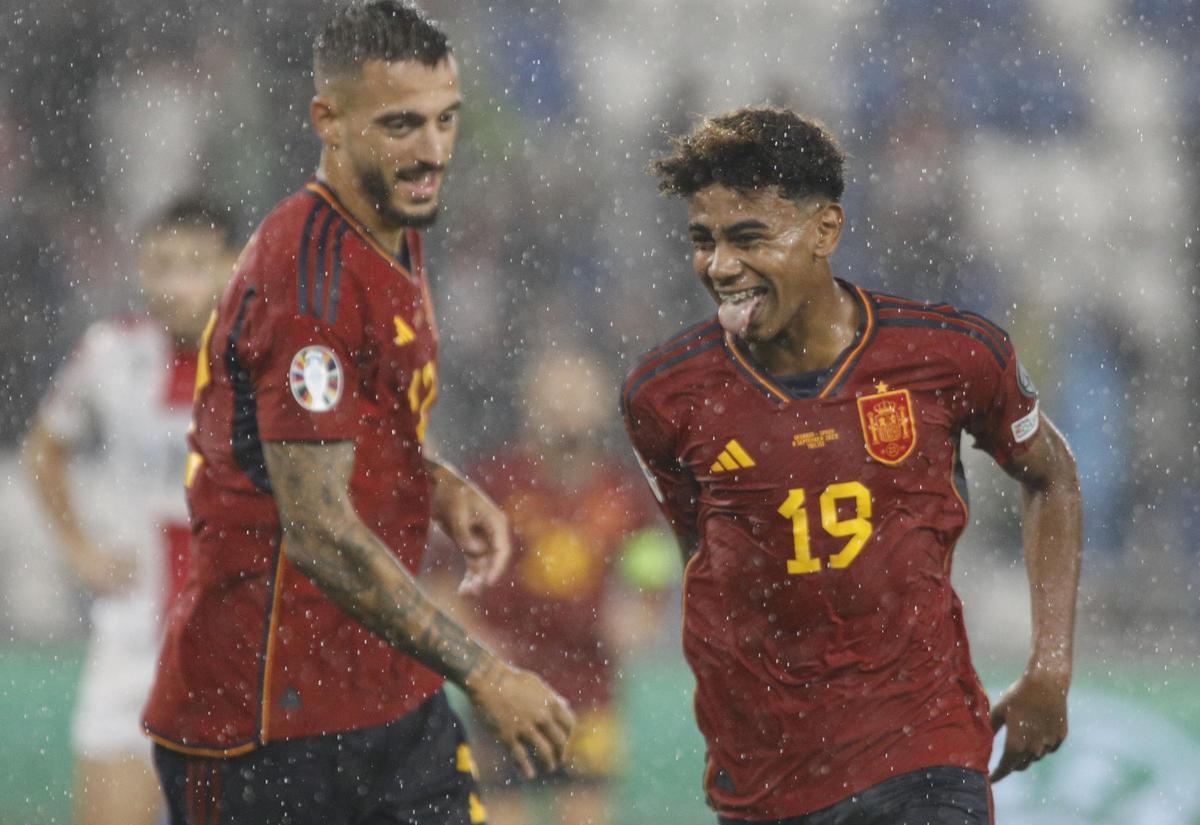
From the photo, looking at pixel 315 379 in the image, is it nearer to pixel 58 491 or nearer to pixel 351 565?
pixel 351 565

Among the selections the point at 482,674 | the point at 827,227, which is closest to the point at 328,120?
the point at 827,227

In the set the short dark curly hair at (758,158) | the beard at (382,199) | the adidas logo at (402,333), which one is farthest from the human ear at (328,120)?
the short dark curly hair at (758,158)

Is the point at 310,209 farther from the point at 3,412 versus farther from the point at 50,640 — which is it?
the point at 3,412

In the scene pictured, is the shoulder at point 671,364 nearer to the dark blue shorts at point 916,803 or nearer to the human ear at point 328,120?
the human ear at point 328,120

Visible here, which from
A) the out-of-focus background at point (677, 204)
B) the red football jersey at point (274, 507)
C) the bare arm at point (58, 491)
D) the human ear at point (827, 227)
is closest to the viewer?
the red football jersey at point (274, 507)

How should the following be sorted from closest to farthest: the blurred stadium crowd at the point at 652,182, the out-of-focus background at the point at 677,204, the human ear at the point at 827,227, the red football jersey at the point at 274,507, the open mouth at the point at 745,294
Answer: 1. the red football jersey at the point at 274,507
2. the open mouth at the point at 745,294
3. the human ear at the point at 827,227
4. the out-of-focus background at the point at 677,204
5. the blurred stadium crowd at the point at 652,182

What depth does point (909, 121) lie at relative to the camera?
30.7 ft

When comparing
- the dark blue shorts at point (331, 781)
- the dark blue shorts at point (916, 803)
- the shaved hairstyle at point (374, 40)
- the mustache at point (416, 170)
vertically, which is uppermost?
the shaved hairstyle at point (374, 40)

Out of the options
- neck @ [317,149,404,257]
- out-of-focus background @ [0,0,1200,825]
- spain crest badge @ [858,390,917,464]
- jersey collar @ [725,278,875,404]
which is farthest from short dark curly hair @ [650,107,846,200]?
out-of-focus background @ [0,0,1200,825]

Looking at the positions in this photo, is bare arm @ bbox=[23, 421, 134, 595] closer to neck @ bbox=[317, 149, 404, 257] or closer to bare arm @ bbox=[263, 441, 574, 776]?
neck @ bbox=[317, 149, 404, 257]

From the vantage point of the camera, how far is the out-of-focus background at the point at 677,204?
8727 mm

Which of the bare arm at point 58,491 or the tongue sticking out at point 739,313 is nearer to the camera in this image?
the tongue sticking out at point 739,313

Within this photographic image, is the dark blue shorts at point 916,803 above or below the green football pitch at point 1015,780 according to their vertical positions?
above

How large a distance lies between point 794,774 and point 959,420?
759 millimetres
